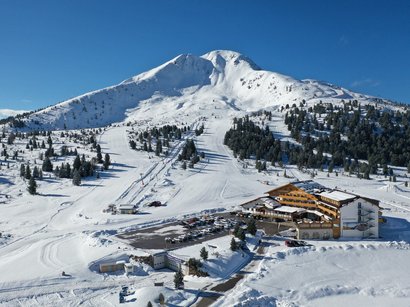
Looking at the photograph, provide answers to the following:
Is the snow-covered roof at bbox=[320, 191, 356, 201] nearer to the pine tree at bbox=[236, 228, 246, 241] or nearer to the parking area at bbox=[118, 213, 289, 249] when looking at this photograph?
the parking area at bbox=[118, 213, 289, 249]

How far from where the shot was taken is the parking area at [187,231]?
50.1m

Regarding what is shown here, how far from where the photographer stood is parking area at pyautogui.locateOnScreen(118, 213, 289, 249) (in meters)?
50.1

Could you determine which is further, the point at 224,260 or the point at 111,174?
the point at 111,174

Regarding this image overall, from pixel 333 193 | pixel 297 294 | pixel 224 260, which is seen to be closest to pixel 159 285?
pixel 224 260

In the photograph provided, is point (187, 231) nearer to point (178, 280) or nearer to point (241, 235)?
point (241, 235)

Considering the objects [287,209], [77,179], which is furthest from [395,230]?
[77,179]

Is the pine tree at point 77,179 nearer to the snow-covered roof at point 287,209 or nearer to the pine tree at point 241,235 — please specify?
the snow-covered roof at point 287,209

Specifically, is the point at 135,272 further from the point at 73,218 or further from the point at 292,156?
the point at 292,156

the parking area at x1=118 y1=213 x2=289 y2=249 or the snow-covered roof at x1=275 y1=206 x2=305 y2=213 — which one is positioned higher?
the snow-covered roof at x1=275 y1=206 x2=305 y2=213

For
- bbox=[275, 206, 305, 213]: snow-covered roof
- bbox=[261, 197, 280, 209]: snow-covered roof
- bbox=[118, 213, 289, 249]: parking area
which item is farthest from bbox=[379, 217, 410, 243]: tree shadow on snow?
bbox=[261, 197, 280, 209]: snow-covered roof

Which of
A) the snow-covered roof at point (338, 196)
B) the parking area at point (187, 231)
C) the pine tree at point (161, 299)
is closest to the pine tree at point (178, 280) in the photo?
the pine tree at point (161, 299)

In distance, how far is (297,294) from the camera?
3784 centimetres

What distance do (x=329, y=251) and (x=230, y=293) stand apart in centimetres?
1678

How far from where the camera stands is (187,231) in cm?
5584
